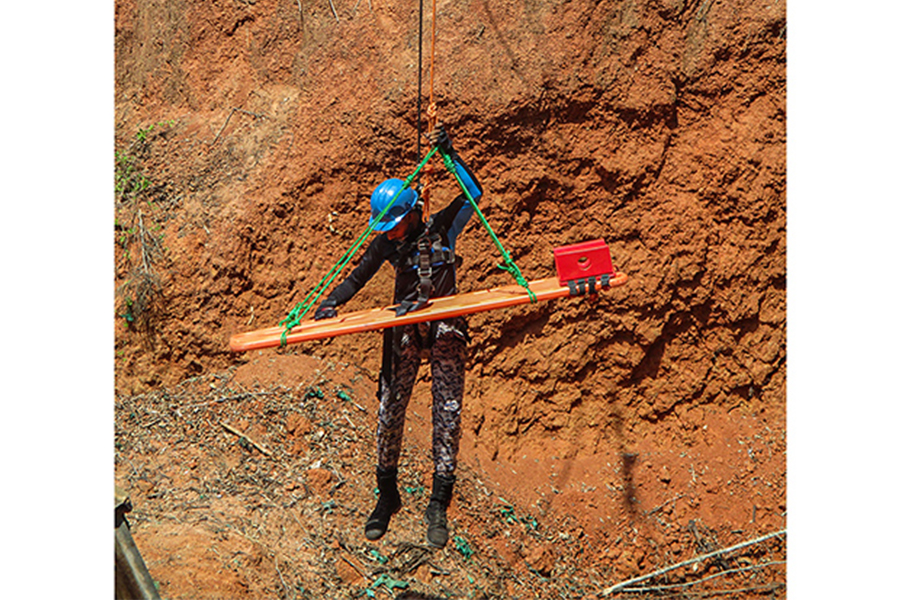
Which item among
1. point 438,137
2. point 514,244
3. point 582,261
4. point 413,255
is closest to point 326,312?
point 413,255

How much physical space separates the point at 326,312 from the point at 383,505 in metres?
1.27

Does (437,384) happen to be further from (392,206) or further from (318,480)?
(318,480)

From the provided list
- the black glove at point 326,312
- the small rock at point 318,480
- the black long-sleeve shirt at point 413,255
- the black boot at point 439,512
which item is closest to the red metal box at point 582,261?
the black long-sleeve shirt at point 413,255

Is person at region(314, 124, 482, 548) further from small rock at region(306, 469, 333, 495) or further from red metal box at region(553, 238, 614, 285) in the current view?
small rock at region(306, 469, 333, 495)

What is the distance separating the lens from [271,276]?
7.42 metres

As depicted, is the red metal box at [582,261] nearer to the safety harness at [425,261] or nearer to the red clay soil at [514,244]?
the safety harness at [425,261]

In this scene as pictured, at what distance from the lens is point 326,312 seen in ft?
15.8

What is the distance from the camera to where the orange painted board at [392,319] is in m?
4.48

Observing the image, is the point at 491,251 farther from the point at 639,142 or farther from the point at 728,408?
the point at 728,408

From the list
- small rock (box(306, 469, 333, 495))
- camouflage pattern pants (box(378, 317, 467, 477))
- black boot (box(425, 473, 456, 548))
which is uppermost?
camouflage pattern pants (box(378, 317, 467, 477))

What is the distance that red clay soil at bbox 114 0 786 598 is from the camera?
289 inches

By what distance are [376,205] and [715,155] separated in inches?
171

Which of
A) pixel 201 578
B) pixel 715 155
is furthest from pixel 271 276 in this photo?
pixel 715 155

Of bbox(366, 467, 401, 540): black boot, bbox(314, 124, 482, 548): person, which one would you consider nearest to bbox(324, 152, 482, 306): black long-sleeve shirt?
bbox(314, 124, 482, 548): person
